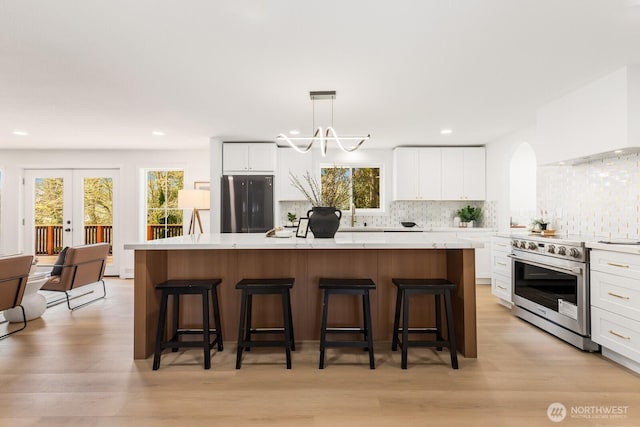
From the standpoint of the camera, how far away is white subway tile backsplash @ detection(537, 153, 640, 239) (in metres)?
3.26

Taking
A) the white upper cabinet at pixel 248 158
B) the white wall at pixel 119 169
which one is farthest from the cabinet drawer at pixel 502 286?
the white wall at pixel 119 169

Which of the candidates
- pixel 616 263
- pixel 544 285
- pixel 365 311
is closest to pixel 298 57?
pixel 365 311

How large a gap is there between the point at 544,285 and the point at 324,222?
7.46 ft

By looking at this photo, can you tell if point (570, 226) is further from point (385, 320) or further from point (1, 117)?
point (1, 117)

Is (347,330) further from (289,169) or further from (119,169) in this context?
(119,169)

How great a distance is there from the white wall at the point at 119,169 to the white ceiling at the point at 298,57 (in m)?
2.00

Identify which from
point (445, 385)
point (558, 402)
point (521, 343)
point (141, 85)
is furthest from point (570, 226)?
point (141, 85)

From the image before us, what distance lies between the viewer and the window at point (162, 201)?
678 cm

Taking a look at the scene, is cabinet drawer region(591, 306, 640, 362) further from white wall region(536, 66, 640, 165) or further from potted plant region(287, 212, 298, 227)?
potted plant region(287, 212, 298, 227)

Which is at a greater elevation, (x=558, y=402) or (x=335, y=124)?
(x=335, y=124)

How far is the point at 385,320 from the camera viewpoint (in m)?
3.05

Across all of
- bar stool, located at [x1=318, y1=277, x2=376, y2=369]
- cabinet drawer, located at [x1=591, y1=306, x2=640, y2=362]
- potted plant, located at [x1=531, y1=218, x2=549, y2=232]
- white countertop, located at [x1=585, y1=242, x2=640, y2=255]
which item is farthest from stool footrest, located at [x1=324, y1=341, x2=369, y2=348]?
potted plant, located at [x1=531, y1=218, x2=549, y2=232]

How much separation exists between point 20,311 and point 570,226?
6.09 metres

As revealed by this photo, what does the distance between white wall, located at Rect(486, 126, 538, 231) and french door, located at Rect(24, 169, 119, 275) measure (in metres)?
6.64
